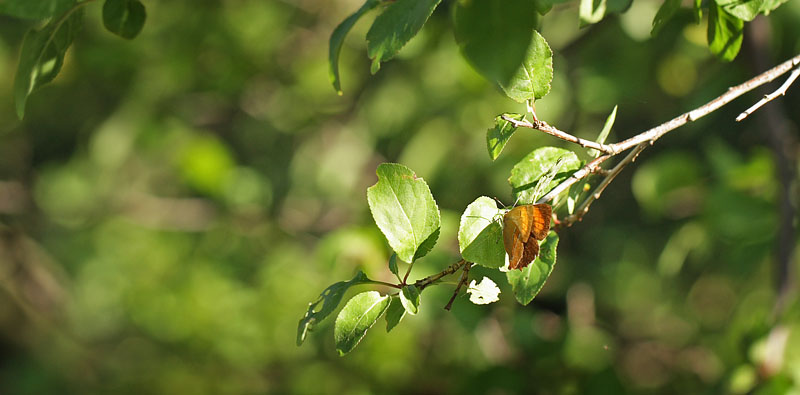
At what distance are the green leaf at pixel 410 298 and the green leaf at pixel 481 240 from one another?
0.04 meters

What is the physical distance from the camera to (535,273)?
41cm

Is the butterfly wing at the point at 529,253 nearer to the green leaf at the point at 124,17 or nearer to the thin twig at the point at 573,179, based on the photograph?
the thin twig at the point at 573,179

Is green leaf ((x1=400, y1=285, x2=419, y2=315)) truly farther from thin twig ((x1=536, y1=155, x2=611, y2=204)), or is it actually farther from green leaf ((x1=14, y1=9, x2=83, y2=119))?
green leaf ((x1=14, y1=9, x2=83, y2=119))

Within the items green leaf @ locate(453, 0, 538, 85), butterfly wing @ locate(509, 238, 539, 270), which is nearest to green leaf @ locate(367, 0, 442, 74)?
green leaf @ locate(453, 0, 538, 85)

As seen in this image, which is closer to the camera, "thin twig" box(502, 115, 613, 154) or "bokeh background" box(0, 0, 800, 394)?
"thin twig" box(502, 115, 613, 154)

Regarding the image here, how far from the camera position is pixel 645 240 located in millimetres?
1519

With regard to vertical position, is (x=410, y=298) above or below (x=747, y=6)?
below

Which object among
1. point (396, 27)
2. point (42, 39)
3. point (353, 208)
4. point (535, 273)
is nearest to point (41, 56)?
point (42, 39)

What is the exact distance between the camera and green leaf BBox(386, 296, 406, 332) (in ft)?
1.34

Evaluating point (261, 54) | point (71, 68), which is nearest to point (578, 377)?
point (261, 54)

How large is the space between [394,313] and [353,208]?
0.99m

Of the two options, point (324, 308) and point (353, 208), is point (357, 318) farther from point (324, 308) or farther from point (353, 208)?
point (353, 208)

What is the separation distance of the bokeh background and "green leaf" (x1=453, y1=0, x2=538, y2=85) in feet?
1.51

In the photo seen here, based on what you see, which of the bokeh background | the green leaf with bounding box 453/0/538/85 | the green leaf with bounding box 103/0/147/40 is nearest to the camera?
the green leaf with bounding box 453/0/538/85
